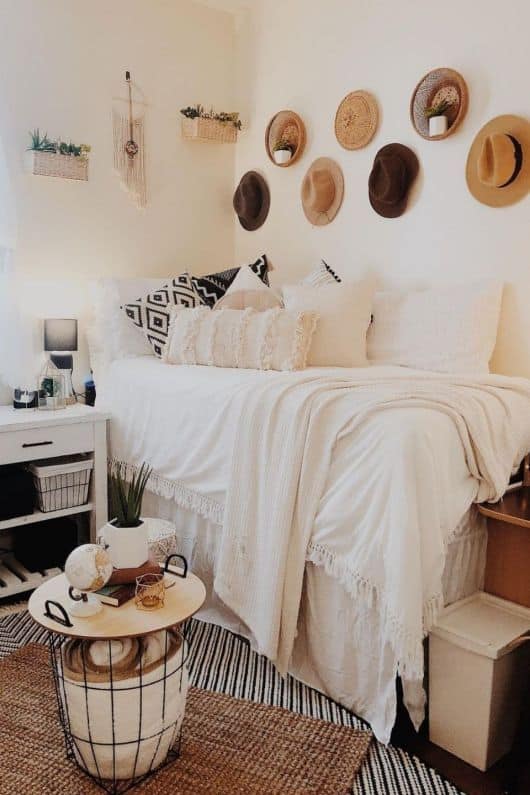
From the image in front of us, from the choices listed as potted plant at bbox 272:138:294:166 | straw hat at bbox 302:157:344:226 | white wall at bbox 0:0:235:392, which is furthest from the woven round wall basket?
white wall at bbox 0:0:235:392

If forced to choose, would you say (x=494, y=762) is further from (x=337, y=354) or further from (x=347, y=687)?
(x=337, y=354)

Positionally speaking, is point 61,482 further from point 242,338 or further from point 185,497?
point 242,338

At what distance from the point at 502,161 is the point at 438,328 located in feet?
2.10

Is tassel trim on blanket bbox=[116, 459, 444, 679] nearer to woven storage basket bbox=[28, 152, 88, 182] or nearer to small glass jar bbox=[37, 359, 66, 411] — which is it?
small glass jar bbox=[37, 359, 66, 411]

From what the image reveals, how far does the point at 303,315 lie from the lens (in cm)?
261

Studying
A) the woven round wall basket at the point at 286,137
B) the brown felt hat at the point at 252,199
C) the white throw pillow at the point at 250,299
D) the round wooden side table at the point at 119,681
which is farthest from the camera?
the brown felt hat at the point at 252,199

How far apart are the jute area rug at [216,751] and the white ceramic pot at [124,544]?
1.63ft

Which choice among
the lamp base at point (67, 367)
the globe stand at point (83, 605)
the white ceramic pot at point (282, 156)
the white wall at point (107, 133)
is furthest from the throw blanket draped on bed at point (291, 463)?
the white ceramic pot at point (282, 156)

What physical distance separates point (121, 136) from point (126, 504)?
7.33ft

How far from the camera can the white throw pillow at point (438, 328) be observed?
256 centimetres

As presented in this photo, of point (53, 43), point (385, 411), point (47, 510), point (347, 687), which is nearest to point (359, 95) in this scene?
point (53, 43)

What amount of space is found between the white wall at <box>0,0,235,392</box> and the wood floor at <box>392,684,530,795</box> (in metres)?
2.05

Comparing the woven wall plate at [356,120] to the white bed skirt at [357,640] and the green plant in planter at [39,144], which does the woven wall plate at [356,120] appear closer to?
the green plant in planter at [39,144]

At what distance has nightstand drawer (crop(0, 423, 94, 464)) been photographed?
2471mm
